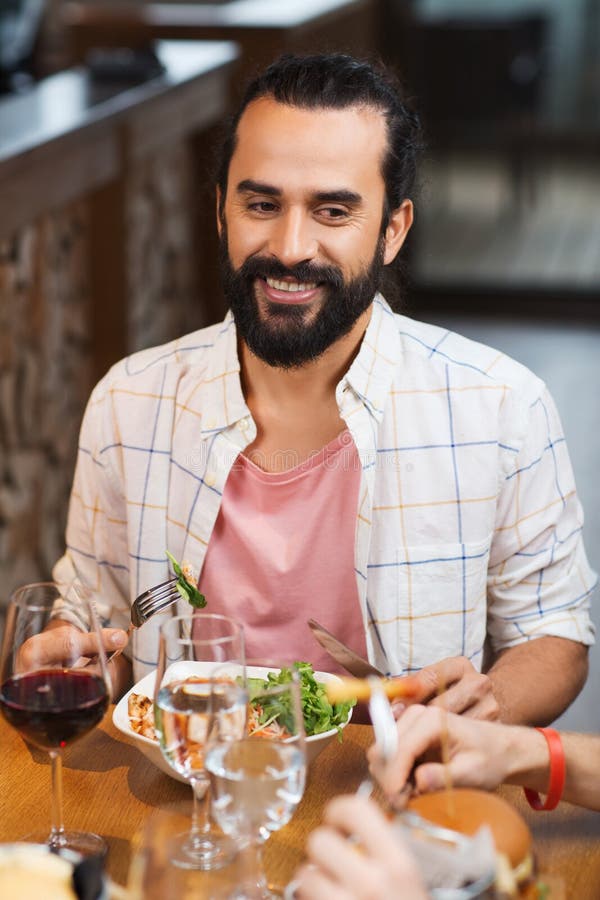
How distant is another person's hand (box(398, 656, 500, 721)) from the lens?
1.50 metres

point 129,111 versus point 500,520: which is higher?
point 129,111

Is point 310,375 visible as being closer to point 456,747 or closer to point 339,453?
point 339,453

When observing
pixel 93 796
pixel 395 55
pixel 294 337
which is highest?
pixel 395 55

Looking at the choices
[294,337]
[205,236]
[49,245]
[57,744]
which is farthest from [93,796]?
[205,236]

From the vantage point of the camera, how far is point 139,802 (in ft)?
4.48

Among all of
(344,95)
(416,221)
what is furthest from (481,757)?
(416,221)

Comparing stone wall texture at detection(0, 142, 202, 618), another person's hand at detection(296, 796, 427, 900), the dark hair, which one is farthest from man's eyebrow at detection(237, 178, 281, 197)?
stone wall texture at detection(0, 142, 202, 618)

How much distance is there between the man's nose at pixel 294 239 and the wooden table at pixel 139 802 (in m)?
0.67

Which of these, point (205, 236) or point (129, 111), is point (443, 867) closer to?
point (129, 111)

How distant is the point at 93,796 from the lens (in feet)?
4.51

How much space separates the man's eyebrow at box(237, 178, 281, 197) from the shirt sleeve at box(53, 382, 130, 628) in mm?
397

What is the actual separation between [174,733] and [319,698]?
316 mm

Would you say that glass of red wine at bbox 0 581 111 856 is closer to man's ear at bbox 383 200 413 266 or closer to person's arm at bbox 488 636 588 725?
person's arm at bbox 488 636 588 725

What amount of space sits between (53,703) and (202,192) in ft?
5.56
